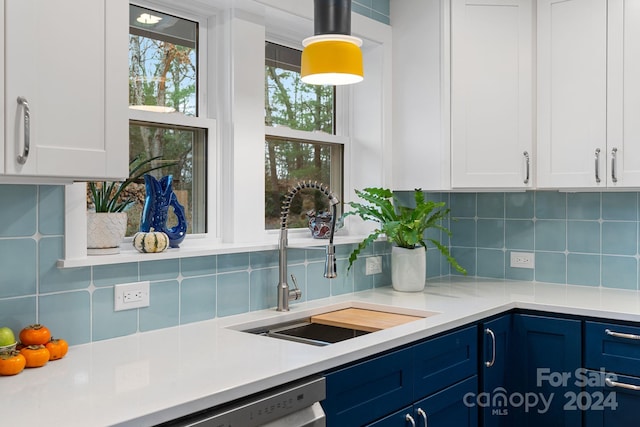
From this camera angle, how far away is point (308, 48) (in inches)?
78.6

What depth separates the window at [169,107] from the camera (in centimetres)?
232

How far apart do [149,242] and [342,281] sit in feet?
3.49

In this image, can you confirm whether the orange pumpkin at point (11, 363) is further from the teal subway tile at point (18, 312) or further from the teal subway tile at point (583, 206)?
the teal subway tile at point (583, 206)

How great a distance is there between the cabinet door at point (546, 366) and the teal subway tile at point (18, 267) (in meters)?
1.96

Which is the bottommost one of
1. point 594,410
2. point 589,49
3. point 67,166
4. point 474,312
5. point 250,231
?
point 594,410

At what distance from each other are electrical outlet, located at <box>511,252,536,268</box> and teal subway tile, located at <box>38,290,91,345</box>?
2.34 metres

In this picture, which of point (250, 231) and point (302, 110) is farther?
point (302, 110)

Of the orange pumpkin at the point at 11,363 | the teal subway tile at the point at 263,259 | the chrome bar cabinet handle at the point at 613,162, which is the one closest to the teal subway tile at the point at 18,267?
the orange pumpkin at the point at 11,363

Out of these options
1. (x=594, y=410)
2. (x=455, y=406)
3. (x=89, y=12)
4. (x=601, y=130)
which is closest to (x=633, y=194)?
(x=601, y=130)

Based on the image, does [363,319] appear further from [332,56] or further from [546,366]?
[332,56]

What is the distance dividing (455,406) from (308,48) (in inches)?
56.3

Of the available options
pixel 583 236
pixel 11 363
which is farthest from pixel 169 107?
pixel 583 236

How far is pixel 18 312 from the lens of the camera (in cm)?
179

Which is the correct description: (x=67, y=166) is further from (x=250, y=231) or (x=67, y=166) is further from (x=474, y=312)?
(x=474, y=312)
